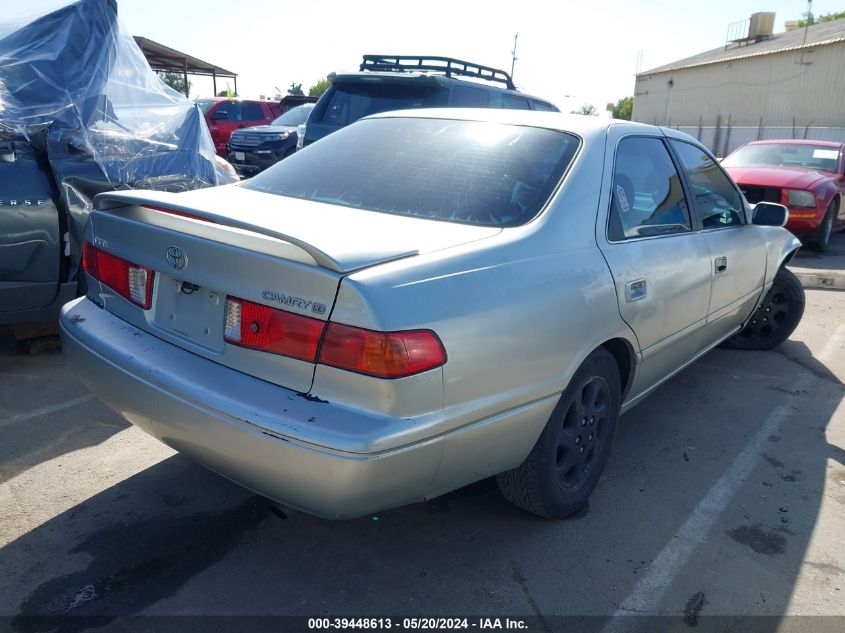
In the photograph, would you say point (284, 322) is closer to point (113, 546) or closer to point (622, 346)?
point (113, 546)

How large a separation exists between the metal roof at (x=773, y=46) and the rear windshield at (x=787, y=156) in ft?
67.3

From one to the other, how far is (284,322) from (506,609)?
1.29 meters

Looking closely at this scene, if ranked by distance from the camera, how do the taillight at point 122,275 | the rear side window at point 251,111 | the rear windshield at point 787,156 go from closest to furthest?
the taillight at point 122,275, the rear windshield at point 787,156, the rear side window at point 251,111

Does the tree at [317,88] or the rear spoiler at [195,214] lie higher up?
the tree at [317,88]

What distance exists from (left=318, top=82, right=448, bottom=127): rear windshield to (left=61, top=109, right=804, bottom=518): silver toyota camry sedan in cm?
407

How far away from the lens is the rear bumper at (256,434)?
2.01 m

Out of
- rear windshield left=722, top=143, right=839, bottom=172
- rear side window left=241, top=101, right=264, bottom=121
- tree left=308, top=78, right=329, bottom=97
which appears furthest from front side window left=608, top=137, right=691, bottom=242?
tree left=308, top=78, right=329, bottom=97

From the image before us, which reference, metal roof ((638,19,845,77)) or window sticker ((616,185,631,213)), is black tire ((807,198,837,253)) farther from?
metal roof ((638,19,845,77))

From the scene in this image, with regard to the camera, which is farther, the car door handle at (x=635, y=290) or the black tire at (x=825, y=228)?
the black tire at (x=825, y=228)

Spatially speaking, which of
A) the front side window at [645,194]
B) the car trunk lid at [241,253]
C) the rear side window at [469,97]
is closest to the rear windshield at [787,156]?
the rear side window at [469,97]

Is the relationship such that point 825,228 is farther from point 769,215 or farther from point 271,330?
point 271,330

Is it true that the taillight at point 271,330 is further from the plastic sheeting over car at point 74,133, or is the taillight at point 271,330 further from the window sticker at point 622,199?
the plastic sheeting over car at point 74,133

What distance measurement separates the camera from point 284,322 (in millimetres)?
2119

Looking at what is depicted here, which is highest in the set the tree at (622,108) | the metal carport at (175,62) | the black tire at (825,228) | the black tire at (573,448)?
the tree at (622,108)
